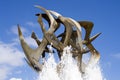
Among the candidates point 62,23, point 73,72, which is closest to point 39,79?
point 73,72

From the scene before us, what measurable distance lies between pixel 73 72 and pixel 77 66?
0.31 meters

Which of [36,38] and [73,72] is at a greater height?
[36,38]

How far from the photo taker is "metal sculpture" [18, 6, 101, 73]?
1260 centimetres

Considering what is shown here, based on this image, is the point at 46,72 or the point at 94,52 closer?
the point at 46,72

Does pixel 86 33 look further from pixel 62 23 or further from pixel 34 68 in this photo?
pixel 34 68

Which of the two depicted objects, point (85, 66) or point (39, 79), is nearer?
point (39, 79)

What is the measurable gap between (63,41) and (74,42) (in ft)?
1.31

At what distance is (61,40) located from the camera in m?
13.7

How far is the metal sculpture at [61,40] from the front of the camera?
12.6 metres

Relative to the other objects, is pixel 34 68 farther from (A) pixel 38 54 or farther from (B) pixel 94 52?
(B) pixel 94 52

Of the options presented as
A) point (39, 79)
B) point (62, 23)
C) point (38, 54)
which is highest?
point (62, 23)

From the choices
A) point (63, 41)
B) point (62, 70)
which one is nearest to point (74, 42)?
point (63, 41)

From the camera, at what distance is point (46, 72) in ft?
41.4

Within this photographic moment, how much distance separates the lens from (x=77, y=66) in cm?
1327
